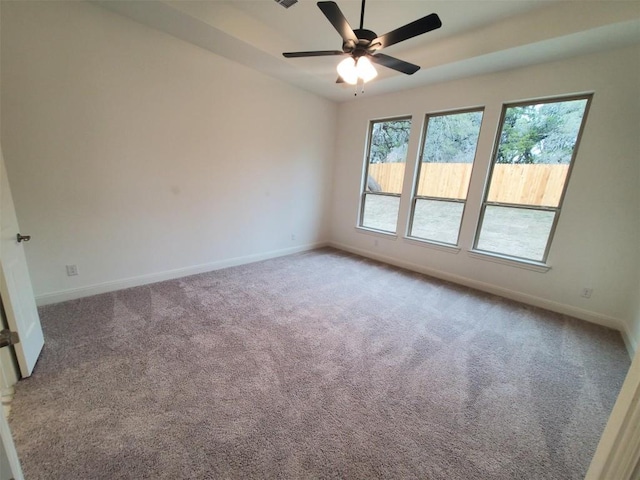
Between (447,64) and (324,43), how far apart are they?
4.95ft

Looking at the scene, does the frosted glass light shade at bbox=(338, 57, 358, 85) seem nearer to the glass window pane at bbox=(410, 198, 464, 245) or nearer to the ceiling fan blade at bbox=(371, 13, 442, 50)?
the ceiling fan blade at bbox=(371, 13, 442, 50)

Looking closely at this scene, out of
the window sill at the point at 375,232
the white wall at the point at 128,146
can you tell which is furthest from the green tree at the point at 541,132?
the white wall at the point at 128,146

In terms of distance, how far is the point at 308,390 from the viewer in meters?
1.72

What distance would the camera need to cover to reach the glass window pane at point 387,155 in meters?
4.15

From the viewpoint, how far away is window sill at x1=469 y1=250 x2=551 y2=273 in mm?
3084

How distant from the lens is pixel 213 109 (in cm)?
326

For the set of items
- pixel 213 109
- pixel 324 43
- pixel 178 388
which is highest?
pixel 324 43

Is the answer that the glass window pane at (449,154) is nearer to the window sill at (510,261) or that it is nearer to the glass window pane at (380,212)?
the glass window pane at (380,212)

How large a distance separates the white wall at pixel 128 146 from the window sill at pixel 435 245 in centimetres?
242

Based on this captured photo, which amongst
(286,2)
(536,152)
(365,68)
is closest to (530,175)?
(536,152)

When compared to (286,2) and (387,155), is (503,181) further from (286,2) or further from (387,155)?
(286,2)

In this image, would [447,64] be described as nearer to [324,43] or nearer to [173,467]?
[324,43]

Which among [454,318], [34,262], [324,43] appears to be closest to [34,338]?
[34,262]

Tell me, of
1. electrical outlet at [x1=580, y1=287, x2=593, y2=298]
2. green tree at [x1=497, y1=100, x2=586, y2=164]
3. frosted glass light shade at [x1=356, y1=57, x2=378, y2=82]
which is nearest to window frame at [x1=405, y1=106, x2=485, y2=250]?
green tree at [x1=497, y1=100, x2=586, y2=164]
